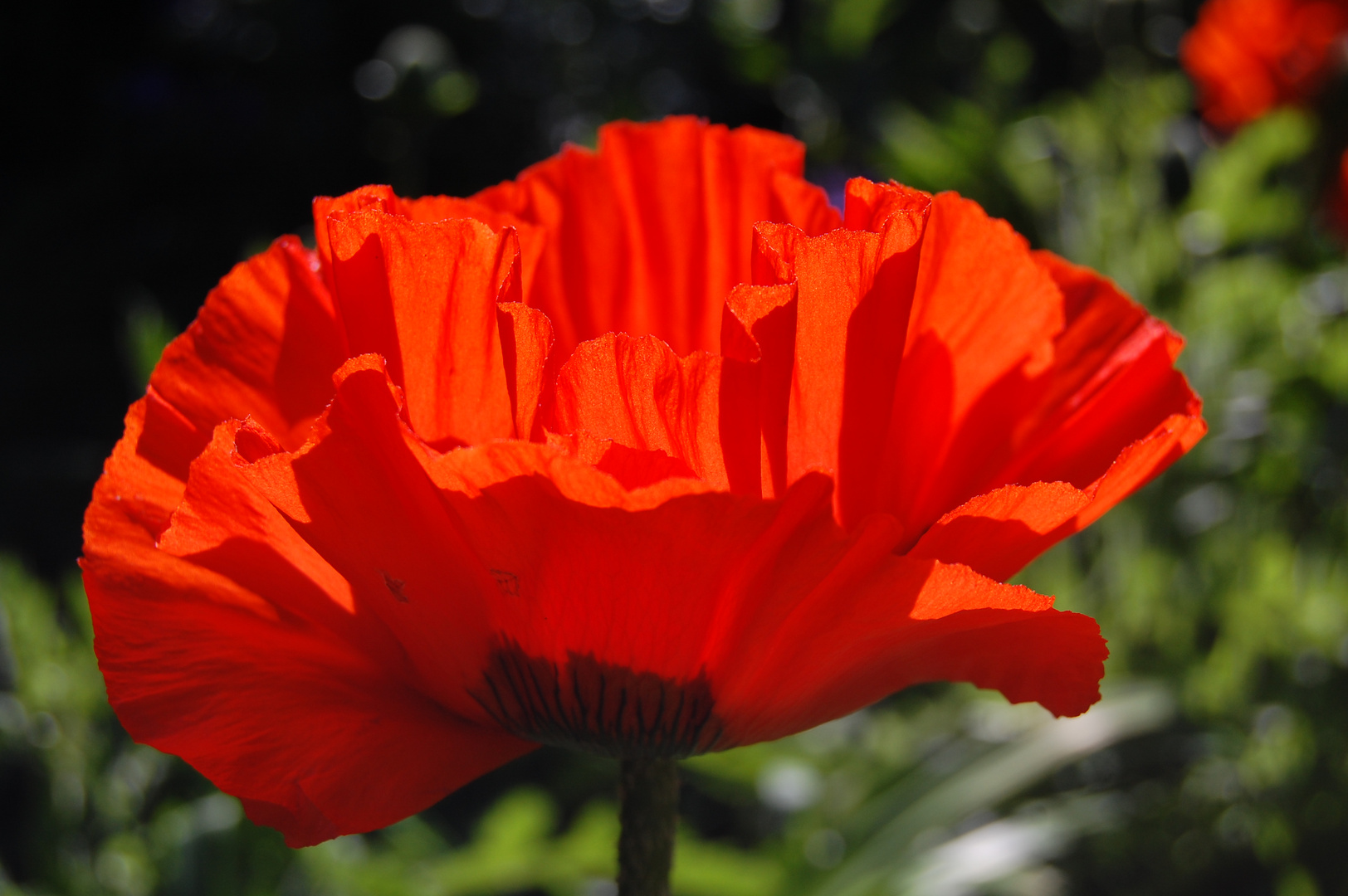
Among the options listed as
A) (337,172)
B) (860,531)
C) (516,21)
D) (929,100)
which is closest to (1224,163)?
(929,100)

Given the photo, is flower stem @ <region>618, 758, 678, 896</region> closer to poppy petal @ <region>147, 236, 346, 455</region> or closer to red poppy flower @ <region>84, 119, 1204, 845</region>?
red poppy flower @ <region>84, 119, 1204, 845</region>

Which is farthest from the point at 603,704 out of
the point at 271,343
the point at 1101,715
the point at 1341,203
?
the point at 1341,203

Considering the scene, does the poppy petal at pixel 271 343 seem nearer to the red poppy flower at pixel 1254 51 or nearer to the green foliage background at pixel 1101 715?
the green foliage background at pixel 1101 715

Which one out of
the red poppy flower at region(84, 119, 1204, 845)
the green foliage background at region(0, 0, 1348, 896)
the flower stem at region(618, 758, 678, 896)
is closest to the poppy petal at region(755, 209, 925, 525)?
the red poppy flower at region(84, 119, 1204, 845)

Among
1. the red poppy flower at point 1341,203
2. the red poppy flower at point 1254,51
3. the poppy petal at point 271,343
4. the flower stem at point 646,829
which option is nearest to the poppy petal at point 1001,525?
the flower stem at point 646,829

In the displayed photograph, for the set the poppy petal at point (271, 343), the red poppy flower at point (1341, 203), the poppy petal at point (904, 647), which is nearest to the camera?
the poppy petal at point (904, 647)

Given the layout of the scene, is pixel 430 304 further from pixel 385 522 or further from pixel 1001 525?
pixel 1001 525

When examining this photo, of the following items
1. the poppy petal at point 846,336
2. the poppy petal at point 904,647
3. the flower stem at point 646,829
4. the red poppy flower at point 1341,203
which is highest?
the red poppy flower at point 1341,203
